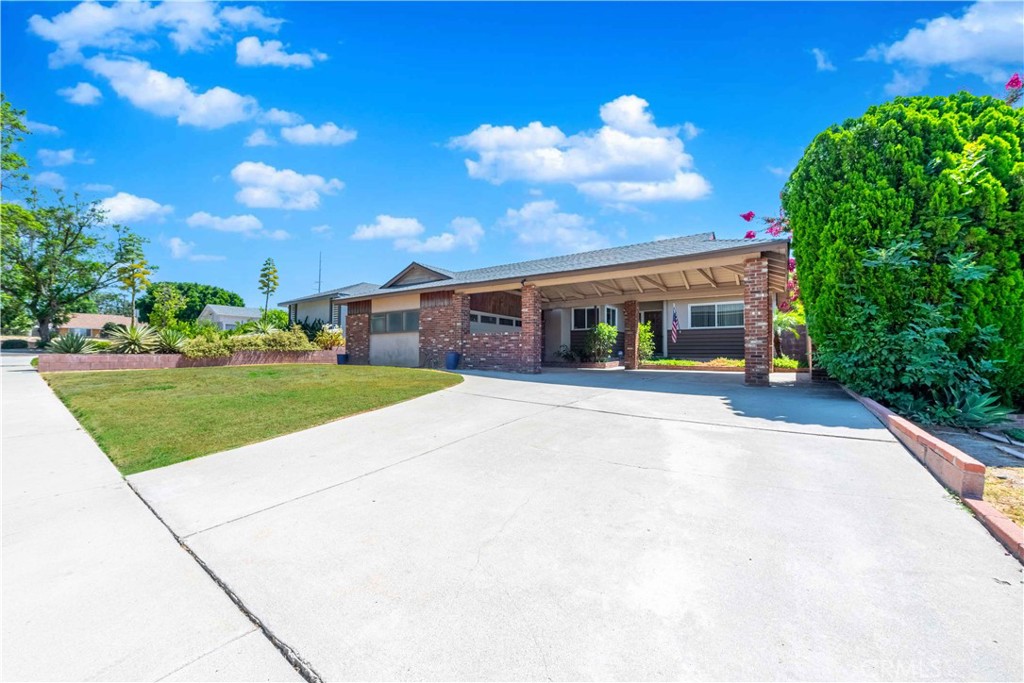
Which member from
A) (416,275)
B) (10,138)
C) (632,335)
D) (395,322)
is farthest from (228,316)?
(632,335)

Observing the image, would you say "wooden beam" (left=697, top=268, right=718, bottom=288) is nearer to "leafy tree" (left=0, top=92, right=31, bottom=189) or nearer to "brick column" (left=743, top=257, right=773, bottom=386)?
"brick column" (left=743, top=257, right=773, bottom=386)

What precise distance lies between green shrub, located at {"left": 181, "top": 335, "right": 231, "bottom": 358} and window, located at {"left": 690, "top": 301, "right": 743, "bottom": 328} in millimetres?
19558

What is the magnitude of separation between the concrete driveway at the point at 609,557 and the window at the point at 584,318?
1509cm

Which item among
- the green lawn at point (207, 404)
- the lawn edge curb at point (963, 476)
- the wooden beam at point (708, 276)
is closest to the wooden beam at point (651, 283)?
the wooden beam at point (708, 276)

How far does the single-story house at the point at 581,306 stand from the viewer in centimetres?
988

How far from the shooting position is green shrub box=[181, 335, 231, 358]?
48.9 feet

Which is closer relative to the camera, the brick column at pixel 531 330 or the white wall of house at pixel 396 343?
the brick column at pixel 531 330

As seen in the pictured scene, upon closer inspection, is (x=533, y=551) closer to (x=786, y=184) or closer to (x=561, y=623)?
(x=561, y=623)

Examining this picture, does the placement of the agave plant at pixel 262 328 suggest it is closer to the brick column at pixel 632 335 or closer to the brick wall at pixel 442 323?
the brick wall at pixel 442 323

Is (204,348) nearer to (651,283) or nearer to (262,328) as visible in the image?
(262,328)

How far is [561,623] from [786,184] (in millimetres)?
9833

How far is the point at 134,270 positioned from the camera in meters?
32.5

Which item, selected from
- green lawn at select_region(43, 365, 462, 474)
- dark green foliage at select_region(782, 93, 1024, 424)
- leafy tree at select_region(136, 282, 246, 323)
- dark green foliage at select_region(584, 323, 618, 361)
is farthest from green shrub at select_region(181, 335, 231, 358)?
leafy tree at select_region(136, 282, 246, 323)

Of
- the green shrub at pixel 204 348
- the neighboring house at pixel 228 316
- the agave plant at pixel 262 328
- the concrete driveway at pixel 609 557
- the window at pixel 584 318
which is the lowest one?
the concrete driveway at pixel 609 557
